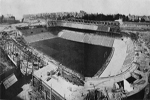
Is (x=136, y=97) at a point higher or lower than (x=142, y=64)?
lower

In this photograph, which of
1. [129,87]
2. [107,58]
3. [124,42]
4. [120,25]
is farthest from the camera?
[120,25]

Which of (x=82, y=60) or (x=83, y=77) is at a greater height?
(x=82, y=60)

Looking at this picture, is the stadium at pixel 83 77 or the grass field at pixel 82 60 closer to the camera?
the stadium at pixel 83 77

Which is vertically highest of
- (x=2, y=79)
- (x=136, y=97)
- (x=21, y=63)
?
(x=21, y=63)

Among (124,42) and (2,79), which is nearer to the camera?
(2,79)

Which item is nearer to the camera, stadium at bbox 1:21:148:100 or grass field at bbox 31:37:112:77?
stadium at bbox 1:21:148:100

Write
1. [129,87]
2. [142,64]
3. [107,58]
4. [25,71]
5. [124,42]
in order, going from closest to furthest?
[129,87] → [25,71] → [142,64] → [107,58] → [124,42]

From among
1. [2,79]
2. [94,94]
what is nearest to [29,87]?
[2,79]

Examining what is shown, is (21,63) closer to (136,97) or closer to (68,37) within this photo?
(136,97)

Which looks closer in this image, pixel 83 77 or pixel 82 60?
pixel 83 77
